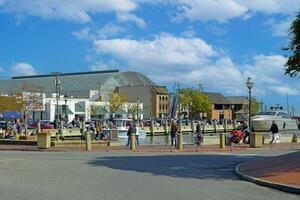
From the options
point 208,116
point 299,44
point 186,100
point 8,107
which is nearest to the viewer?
point 299,44

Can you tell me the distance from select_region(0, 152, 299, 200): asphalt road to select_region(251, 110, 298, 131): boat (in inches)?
1841

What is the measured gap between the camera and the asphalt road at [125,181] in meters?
13.8

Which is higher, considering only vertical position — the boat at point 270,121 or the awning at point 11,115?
the awning at point 11,115

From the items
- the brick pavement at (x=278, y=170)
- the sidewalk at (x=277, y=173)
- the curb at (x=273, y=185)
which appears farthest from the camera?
the brick pavement at (x=278, y=170)

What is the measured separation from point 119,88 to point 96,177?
513 feet

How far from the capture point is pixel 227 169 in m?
21.9

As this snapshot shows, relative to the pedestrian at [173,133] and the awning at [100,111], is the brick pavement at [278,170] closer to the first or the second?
the pedestrian at [173,133]

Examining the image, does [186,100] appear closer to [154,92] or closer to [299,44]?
[154,92]

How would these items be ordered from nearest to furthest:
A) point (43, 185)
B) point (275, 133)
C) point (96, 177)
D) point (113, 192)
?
point (113, 192)
point (43, 185)
point (96, 177)
point (275, 133)

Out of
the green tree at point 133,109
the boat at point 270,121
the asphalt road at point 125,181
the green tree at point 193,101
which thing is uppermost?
the green tree at point 193,101

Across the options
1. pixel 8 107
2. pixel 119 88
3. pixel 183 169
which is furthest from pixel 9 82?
pixel 183 169

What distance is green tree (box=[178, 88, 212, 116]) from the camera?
144m

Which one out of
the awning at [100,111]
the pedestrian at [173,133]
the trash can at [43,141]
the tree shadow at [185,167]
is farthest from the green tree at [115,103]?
the tree shadow at [185,167]

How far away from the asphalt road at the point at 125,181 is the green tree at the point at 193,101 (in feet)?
389
